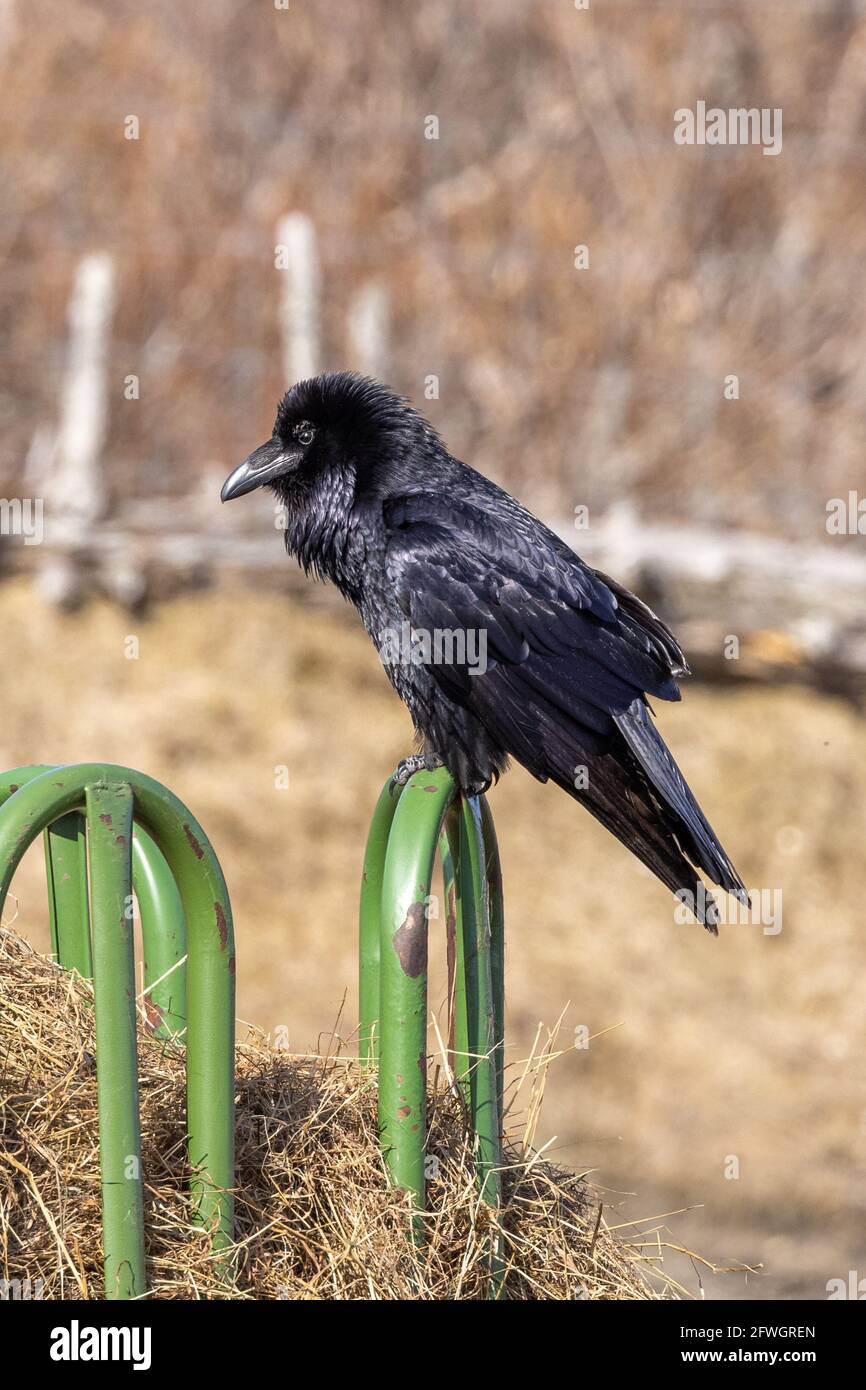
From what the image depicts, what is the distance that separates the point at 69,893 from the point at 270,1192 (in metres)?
0.63

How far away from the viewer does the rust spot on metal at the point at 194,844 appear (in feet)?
7.49

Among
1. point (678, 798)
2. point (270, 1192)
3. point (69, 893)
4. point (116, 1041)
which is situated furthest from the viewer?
point (678, 798)

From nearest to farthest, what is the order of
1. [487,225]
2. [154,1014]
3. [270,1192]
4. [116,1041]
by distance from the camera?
[116,1041] < [270,1192] < [154,1014] < [487,225]

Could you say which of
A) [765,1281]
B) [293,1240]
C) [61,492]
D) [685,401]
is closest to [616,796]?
[293,1240]

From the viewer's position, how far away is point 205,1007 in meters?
2.30

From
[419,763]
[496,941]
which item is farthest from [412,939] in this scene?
[419,763]

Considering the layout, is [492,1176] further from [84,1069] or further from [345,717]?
[345,717]

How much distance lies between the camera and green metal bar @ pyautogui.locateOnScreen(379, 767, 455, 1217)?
8.32 ft

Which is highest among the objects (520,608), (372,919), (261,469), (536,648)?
(261,469)

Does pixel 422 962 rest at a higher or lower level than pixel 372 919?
lower

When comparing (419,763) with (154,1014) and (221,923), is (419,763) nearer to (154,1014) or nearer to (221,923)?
(154,1014)

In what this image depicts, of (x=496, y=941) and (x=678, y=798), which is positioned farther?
(x=678, y=798)

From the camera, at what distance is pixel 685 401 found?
12.0 meters

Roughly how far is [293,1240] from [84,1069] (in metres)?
0.44
